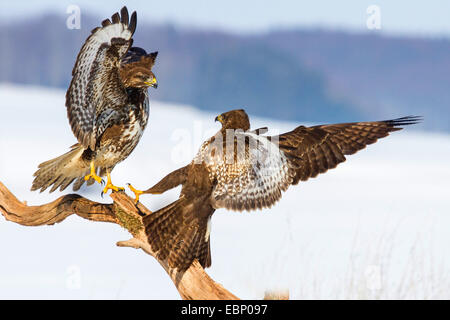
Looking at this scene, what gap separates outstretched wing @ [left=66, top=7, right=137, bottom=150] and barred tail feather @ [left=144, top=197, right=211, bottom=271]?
119 centimetres

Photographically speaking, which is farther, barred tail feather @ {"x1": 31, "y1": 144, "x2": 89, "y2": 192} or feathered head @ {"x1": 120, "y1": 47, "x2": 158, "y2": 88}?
barred tail feather @ {"x1": 31, "y1": 144, "x2": 89, "y2": 192}

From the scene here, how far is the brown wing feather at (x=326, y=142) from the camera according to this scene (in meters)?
6.26

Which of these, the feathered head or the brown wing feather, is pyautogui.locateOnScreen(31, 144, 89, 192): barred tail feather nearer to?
the feathered head

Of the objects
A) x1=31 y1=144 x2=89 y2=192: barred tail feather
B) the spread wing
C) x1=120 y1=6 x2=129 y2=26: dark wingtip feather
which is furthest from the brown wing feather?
x1=31 y1=144 x2=89 y2=192: barred tail feather

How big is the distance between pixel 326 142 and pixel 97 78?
6.77 ft

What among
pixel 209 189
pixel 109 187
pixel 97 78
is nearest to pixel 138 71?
pixel 97 78

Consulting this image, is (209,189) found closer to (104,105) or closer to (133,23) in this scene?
(104,105)

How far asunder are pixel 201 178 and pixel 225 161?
0.23 m

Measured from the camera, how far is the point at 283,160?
20.2 feet

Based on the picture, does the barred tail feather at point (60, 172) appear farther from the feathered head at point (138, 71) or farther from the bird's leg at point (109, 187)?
the feathered head at point (138, 71)

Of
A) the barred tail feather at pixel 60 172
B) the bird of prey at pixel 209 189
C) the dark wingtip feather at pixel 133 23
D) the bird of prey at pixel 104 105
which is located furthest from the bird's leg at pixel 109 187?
the dark wingtip feather at pixel 133 23

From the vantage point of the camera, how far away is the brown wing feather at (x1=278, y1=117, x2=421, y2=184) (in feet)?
20.5

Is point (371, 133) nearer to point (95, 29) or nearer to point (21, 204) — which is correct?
point (95, 29)

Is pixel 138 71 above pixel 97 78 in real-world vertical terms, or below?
above
